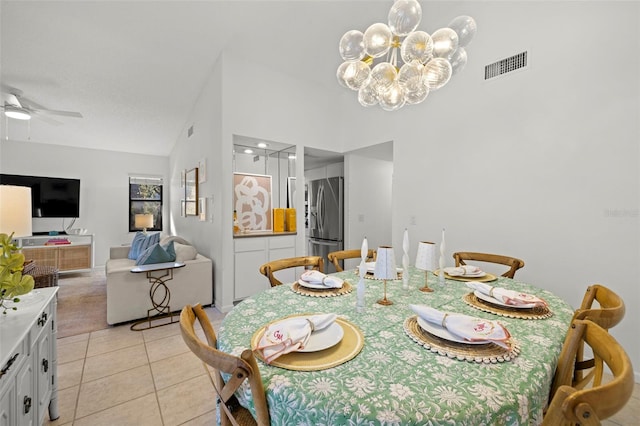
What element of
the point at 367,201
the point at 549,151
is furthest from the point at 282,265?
the point at 367,201

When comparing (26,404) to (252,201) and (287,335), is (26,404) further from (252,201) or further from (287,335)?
(252,201)

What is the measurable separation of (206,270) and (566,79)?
13.4 feet

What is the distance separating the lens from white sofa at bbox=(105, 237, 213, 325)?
112 inches

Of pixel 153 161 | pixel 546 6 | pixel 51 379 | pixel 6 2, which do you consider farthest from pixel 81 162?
pixel 546 6

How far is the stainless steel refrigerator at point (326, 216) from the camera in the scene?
15.2ft

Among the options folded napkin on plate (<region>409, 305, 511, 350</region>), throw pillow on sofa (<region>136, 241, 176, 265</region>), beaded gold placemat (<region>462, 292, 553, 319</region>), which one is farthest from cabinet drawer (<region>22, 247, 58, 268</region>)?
beaded gold placemat (<region>462, 292, 553, 319</region>)

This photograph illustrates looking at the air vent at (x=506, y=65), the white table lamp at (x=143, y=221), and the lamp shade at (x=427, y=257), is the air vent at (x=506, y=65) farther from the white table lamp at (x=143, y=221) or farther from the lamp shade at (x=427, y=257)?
the white table lamp at (x=143, y=221)

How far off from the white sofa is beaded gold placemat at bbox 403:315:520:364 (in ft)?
9.69

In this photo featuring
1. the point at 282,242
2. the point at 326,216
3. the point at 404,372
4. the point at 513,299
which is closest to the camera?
the point at 404,372

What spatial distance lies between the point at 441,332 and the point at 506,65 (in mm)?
2790

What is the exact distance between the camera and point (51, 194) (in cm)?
536

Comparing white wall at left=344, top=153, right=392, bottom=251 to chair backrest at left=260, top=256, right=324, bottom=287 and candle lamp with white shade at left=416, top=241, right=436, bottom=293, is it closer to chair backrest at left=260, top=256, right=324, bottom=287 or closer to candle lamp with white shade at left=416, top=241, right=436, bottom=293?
chair backrest at left=260, top=256, right=324, bottom=287

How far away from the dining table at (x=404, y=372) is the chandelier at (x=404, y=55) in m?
1.39

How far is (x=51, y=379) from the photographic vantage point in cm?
154
